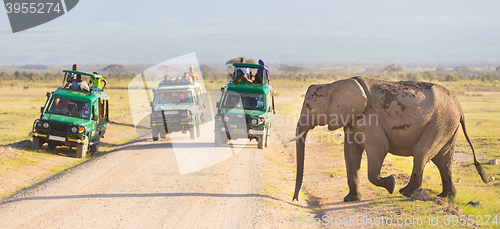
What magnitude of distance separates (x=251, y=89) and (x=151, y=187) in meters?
7.62

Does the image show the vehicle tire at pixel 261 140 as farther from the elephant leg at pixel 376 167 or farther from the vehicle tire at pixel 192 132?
the elephant leg at pixel 376 167

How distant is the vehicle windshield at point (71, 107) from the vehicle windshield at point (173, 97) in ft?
11.9

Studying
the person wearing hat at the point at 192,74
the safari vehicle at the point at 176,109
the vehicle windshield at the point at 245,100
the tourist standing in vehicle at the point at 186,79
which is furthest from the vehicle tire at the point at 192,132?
the person wearing hat at the point at 192,74

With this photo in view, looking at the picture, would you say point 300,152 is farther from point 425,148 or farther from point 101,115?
point 101,115

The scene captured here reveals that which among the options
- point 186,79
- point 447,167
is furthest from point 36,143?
point 447,167

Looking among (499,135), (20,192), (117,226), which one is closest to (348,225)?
(117,226)

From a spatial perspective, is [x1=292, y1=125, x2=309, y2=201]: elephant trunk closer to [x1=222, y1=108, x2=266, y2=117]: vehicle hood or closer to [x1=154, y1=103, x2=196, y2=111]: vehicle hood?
[x1=222, y1=108, x2=266, y2=117]: vehicle hood

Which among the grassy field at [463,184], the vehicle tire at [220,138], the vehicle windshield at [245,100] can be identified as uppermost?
the vehicle windshield at [245,100]

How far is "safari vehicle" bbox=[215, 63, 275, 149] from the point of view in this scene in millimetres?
17531

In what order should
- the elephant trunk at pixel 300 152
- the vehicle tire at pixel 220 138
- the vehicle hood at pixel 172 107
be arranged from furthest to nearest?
the vehicle hood at pixel 172 107, the vehicle tire at pixel 220 138, the elephant trunk at pixel 300 152

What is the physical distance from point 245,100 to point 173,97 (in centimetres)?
387

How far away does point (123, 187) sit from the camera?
11.5m

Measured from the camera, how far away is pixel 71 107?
17047mm

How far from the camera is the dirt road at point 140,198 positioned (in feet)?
28.9
